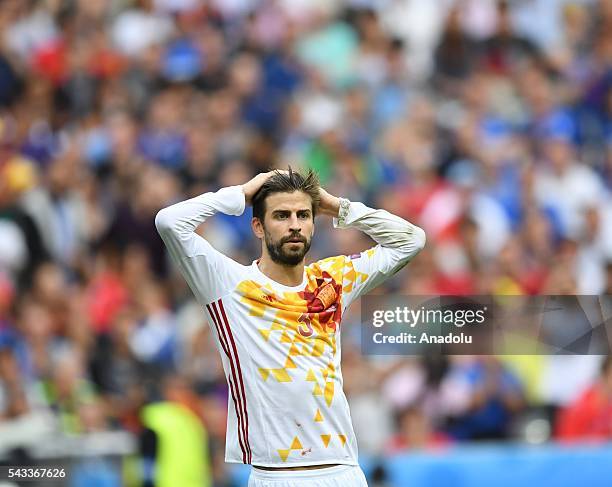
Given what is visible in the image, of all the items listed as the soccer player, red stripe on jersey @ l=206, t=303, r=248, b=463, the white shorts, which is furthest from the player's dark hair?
the white shorts

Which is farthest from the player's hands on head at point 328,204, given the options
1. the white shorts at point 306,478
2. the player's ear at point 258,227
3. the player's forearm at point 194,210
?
the white shorts at point 306,478

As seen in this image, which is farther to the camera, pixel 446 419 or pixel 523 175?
pixel 523 175

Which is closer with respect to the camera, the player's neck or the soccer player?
the soccer player

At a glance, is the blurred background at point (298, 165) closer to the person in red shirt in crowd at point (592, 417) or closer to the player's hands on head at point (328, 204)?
the person in red shirt in crowd at point (592, 417)

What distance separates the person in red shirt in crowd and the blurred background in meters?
0.02

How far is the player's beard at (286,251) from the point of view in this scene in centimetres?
640

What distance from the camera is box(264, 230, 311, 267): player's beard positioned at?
6.40 meters

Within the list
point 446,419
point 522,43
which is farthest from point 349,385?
point 522,43

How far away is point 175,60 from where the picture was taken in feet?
48.6

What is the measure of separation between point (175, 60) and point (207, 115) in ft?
3.32

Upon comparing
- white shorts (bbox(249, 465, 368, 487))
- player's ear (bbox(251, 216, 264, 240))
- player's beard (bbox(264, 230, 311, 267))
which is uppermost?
player's ear (bbox(251, 216, 264, 240))

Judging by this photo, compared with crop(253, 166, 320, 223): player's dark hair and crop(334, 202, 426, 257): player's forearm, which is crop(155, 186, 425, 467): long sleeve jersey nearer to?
crop(253, 166, 320, 223): player's dark hair

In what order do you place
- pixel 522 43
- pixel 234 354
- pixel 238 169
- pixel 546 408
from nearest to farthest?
1. pixel 234 354
2. pixel 546 408
3. pixel 238 169
4. pixel 522 43

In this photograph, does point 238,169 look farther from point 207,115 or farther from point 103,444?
point 103,444
